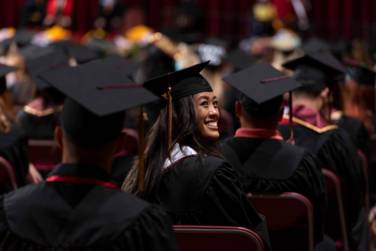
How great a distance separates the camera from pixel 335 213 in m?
4.54

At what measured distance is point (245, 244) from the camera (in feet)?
9.46

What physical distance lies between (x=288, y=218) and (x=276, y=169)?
370mm

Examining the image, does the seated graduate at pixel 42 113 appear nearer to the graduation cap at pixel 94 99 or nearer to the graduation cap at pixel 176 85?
the graduation cap at pixel 176 85

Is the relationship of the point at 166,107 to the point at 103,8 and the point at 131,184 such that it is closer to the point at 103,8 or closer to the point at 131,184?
the point at 131,184

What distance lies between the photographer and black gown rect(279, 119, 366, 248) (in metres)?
4.75

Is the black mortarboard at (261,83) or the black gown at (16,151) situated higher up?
the black mortarboard at (261,83)

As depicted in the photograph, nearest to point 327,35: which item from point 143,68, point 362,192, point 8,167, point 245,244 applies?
point 143,68

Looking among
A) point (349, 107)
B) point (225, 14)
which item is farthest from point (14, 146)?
point (225, 14)

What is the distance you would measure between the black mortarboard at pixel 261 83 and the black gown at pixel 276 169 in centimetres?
22

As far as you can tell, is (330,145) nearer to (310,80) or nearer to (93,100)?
(310,80)

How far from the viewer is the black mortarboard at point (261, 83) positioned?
158 inches

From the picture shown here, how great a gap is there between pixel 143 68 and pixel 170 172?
5795 millimetres

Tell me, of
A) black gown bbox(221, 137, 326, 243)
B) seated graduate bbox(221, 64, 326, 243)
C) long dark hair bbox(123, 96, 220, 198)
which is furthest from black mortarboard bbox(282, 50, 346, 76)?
long dark hair bbox(123, 96, 220, 198)

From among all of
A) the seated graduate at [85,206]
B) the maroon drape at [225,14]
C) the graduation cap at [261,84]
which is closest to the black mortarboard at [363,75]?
the graduation cap at [261,84]
